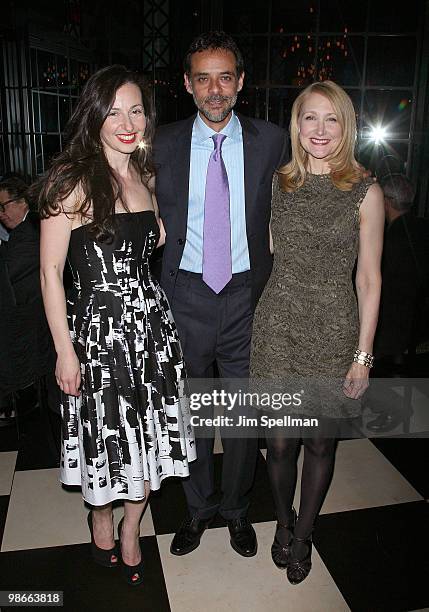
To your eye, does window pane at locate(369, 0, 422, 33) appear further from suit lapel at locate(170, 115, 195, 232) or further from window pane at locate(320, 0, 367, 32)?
suit lapel at locate(170, 115, 195, 232)

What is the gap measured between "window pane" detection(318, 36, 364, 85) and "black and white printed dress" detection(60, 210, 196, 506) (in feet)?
12.3

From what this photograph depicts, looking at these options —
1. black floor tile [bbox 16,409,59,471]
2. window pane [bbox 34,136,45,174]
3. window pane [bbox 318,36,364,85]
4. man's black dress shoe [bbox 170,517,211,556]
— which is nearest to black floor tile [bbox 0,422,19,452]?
black floor tile [bbox 16,409,59,471]

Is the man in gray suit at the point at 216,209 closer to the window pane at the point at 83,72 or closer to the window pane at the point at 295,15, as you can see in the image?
the window pane at the point at 295,15

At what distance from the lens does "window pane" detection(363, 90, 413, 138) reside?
5.07 m

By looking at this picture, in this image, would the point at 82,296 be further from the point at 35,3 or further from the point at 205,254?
the point at 35,3

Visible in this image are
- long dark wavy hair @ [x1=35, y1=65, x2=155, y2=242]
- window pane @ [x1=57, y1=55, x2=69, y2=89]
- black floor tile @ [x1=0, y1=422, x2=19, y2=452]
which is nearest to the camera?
long dark wavy hair @ [x1=35, y1=65, x2=155, y2=242]

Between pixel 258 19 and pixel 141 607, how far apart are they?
493 cm

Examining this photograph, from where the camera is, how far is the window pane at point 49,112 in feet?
18.4

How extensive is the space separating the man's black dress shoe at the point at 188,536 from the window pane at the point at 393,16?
180 inches

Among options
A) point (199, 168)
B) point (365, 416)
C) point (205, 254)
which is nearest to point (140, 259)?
point (205, 254)

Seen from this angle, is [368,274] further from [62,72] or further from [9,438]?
[62,72]

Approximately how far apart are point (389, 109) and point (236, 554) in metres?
4.30

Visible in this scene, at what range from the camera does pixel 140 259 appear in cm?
191

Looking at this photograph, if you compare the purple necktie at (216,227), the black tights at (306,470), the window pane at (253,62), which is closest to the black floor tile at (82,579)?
the black tights at (306,470)
